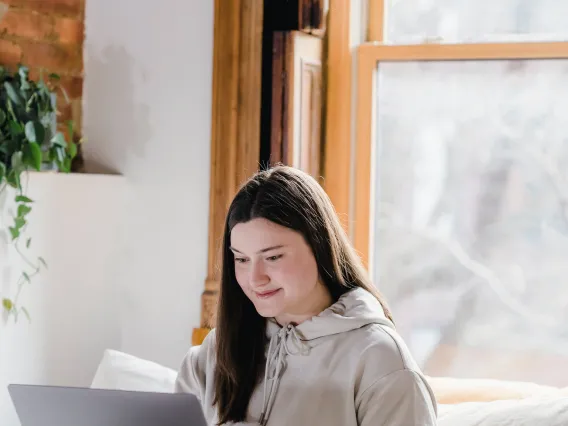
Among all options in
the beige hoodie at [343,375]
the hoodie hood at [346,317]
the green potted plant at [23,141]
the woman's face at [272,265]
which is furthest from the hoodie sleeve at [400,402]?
the green potted plant at [23,141]

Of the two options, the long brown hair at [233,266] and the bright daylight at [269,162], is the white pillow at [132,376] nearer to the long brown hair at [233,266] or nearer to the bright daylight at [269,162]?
the bright daylight at [269,162]

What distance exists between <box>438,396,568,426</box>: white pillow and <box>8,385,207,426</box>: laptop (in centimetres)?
59

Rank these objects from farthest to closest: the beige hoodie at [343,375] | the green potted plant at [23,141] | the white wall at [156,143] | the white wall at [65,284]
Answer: the white wall at [156,143] < the white wall at [65,284] < the green potted plant at [23,141] < the beige hoodie at [343,375]

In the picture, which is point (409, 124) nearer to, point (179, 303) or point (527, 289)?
point (527, 289)

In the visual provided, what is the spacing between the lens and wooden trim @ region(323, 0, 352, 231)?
266 cm

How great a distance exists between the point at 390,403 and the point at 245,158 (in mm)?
1181

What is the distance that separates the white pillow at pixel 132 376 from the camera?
2252 mm

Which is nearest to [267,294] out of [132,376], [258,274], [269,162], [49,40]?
[258,274]

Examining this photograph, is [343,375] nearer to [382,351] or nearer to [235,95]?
[382,351]

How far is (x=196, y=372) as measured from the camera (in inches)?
75.7

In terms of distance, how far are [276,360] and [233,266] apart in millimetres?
199

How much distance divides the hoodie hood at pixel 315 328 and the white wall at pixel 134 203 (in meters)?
0.99

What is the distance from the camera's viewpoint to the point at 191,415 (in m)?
1.51

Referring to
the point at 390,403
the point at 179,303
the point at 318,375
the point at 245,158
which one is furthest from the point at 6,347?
the point at 390,403
